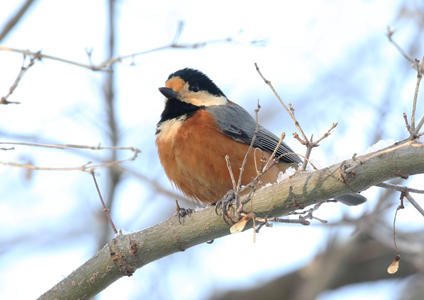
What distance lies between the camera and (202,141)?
5348 mm

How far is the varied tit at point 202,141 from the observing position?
17.3ft

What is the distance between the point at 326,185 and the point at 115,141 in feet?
17.7

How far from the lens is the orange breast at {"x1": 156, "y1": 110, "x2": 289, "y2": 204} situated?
17.2ft

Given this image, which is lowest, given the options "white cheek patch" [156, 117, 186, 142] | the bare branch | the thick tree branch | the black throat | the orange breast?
the thick tree branch

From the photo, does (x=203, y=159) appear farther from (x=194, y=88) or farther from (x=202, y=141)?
(x=194, y=88)

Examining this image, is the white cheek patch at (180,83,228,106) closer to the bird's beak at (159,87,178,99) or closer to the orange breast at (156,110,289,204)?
the bird's beak at (159,87,178,99)

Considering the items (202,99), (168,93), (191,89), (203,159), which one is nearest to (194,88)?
(191,89)

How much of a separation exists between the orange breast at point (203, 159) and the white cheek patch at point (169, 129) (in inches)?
1.7

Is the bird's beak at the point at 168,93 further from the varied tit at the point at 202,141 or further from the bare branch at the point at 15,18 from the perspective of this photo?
the bare branch at the point at 15,18

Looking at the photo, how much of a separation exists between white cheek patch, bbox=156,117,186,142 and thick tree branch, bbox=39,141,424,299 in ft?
5.31

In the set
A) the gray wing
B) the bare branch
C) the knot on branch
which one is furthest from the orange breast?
the bare branch

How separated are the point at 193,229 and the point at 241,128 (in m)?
2.06

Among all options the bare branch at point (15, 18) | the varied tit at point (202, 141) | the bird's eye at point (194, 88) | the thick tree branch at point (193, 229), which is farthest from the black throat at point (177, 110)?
the bare branch at point (15, 18)

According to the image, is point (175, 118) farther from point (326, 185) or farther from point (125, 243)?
point (326, 185)
